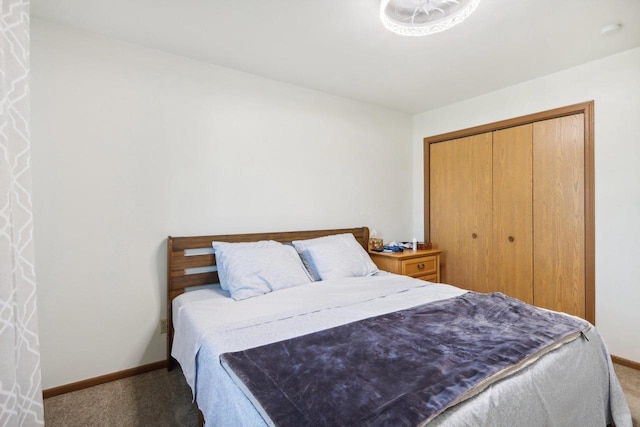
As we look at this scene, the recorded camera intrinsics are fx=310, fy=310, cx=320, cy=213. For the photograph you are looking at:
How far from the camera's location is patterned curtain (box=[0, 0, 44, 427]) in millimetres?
1153

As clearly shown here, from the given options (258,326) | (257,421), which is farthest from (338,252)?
(257,421)

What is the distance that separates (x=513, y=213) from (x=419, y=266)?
1.04 meters

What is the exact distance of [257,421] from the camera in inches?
36.7

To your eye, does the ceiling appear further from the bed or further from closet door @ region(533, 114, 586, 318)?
the bed

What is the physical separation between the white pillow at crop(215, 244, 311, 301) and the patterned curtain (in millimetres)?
1027

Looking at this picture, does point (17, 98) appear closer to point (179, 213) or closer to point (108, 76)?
point (108, 76)

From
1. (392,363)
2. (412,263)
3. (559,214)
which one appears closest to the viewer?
(392,363)

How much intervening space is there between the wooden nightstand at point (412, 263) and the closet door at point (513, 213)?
0.57m

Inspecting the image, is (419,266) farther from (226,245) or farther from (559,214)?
(226,245)

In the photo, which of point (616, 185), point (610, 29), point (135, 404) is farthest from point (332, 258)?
point (610, 29)

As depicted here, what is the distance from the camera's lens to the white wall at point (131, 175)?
1991mm

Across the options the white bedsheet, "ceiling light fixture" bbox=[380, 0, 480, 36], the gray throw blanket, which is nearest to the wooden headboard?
the white bedsheet

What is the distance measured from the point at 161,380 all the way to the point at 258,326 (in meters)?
1.19

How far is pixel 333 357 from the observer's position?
48.3 inches
